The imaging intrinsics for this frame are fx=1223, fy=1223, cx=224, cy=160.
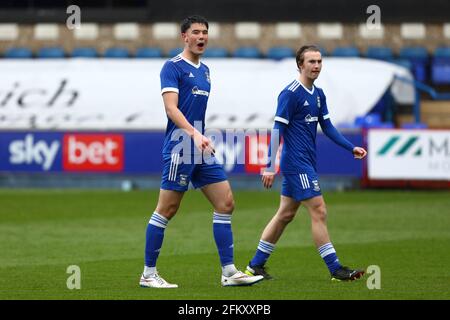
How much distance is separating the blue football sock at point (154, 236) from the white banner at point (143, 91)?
15.6m

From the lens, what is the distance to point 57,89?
27562mm

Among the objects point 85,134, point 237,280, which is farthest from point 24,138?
point 237,280

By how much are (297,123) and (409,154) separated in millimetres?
12852

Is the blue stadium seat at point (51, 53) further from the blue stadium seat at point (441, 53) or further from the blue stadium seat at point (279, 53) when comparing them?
the blue stadium seat at point (441, 53)

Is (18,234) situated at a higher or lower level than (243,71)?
lower

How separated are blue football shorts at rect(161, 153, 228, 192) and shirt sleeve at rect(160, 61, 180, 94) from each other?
0.58m

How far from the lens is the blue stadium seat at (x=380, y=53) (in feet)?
101

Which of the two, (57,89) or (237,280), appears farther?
(57,89)

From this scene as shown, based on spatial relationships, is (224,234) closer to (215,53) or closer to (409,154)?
(409,154)

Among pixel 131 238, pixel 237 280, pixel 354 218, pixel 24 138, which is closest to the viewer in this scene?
pixel 237 280

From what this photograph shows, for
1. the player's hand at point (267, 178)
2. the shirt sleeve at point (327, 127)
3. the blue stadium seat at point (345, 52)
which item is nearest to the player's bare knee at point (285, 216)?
the player's hand at point (267, 178)

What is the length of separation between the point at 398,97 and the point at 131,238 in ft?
45.9
